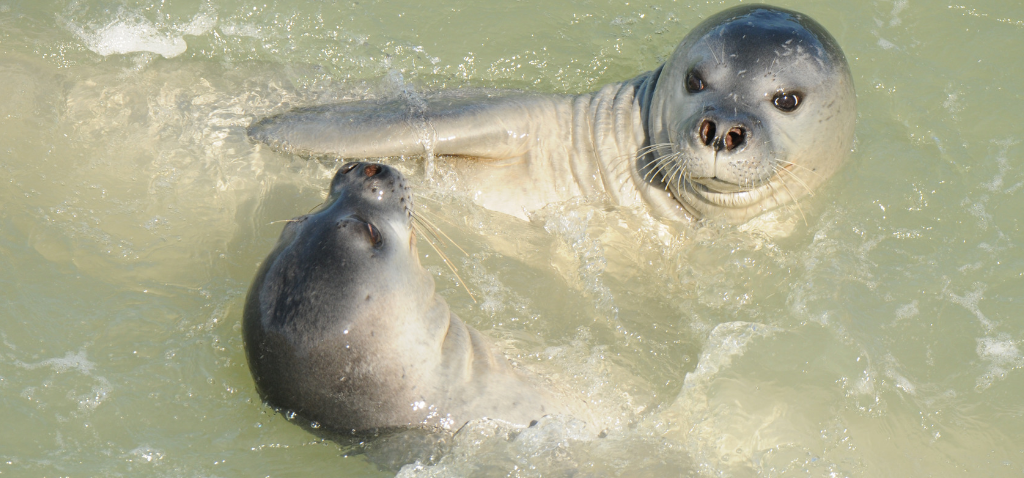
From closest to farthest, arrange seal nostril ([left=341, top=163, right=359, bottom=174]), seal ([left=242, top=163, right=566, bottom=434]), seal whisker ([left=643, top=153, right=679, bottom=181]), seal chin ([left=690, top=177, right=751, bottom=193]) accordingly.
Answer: seal ([left=242, top=163, right=566, bottom=434]) < seal nostril ([left=341, top=163, right=359, bottom=174]) < seal chin ([left=690, top=177, right=751, bottom=193]) < seal whisker ([left=643, top=153, right=679, bottom=181])

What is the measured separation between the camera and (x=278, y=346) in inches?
131

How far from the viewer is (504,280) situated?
4629 mm

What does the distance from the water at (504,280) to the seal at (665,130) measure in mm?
171

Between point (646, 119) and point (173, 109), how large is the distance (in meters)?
2.80

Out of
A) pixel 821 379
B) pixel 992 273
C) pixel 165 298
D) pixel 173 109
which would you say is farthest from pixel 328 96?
pixel 992 273

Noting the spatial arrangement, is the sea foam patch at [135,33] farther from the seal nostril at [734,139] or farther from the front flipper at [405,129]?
the seal nostril at [734,139]

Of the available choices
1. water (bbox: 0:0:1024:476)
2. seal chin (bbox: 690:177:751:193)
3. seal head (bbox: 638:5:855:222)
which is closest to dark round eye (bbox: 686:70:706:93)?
seal head (bbox: 638:5:855:222)

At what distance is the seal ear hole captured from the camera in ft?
14.2

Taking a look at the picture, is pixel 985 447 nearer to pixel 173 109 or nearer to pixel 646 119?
pixel 646 119

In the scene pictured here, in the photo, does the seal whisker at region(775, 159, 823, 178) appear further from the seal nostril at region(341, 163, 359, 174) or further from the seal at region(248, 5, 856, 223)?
the seal nostril at region(341, 163, 359, 174)

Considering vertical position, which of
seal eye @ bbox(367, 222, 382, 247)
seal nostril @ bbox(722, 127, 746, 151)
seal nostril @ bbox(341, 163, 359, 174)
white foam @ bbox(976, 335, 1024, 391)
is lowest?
white foam @ bbox(976, 335, 1024, 391)

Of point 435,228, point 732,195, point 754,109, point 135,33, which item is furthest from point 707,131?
point 135,33

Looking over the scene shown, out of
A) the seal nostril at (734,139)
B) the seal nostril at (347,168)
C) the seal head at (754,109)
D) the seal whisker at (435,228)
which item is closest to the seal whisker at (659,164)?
the seal head at (754,109)

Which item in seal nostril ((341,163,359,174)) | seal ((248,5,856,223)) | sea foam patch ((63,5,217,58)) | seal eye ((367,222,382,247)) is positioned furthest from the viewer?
sea foam patch ((63,5,217,58))
